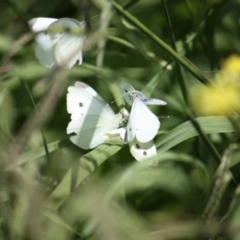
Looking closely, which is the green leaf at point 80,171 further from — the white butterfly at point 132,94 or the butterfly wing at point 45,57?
the butterfly wing at point 45,57

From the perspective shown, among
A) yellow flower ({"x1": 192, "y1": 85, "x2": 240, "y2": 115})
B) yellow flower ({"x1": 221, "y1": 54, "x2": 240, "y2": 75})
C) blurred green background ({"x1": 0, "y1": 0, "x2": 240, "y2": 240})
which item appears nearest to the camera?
blurred green background ({"x1": 0, "y1": 0, "x2": 240, "y2": 240})

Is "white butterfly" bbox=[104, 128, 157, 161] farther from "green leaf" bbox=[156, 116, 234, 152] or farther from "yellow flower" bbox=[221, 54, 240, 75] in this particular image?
"yellow flower" bbox=[221, 54, 240, 75]

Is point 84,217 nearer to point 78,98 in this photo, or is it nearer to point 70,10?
point 78,98

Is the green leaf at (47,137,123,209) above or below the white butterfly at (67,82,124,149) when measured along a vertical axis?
below

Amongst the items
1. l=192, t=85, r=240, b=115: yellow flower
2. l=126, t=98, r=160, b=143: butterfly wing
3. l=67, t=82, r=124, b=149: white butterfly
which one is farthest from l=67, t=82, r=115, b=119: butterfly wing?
l=192, t=85, r=240, b=115: yellow flower

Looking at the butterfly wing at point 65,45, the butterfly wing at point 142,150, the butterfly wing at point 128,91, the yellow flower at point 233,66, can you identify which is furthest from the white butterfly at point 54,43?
the yellow flower at point 233,66

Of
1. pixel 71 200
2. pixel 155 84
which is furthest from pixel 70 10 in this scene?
pixel 71 200

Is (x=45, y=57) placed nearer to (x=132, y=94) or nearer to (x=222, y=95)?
(x=132, y=94)
